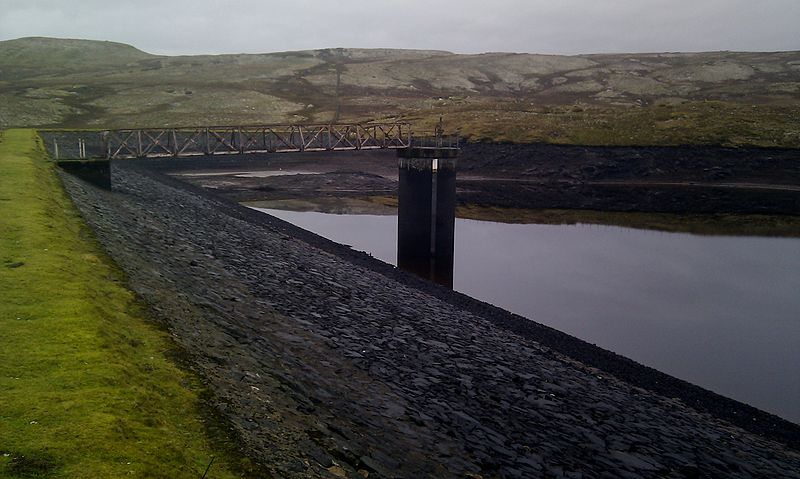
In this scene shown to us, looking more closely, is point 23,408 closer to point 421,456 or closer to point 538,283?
point 421,456

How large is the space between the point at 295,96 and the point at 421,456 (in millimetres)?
149184

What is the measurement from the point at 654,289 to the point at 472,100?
114m

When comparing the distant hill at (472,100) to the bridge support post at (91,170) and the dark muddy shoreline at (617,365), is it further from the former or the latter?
the bridge support post at (91,170)

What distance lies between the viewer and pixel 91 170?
41.2 metres

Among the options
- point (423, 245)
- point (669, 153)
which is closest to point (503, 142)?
point (669, 153)

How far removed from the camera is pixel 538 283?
37.6 m

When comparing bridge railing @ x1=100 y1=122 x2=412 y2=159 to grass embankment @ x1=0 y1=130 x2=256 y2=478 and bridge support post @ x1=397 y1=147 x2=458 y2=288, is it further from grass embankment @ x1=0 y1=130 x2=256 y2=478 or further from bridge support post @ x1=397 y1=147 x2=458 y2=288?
grass embankment @ x1=0 y1=130 x2=256 y2=478

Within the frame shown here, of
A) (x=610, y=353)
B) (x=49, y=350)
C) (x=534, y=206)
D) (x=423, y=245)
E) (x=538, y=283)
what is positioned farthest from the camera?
(x=534, y=206)

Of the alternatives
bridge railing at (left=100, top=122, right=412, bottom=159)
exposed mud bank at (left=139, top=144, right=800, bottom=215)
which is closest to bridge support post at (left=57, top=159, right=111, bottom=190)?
bridge railing at (left=100, top=122, right=412, bottom=159)

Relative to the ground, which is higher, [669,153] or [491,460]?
[669,153]

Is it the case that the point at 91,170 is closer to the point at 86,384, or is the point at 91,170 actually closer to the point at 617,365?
the point at 86,384

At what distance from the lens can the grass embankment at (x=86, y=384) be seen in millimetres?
8695

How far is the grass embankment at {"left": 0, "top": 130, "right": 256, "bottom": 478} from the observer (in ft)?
28.5

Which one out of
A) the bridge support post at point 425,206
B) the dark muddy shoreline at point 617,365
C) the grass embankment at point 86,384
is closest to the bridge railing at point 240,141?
the bridge support post at point 425,206
